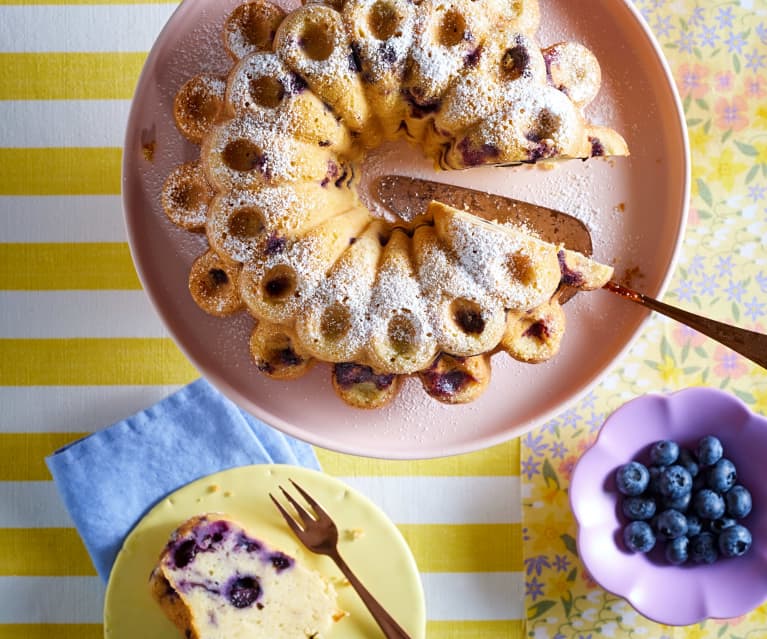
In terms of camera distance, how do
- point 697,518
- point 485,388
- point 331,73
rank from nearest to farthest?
point 331,73
point 485,388
point 697,518

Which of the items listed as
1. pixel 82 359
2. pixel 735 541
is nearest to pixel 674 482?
pixel 735 541

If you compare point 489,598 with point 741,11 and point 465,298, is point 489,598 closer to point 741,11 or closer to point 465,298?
point 465,298

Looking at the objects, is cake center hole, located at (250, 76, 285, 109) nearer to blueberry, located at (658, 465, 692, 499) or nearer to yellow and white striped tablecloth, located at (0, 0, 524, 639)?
yellow and white striped tablecloth, located at (0, 0, 524, 639)

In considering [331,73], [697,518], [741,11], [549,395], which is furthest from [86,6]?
[697,518]

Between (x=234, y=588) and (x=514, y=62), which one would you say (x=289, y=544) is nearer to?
(x=234, y=588)

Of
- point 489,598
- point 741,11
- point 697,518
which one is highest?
point 741,11
